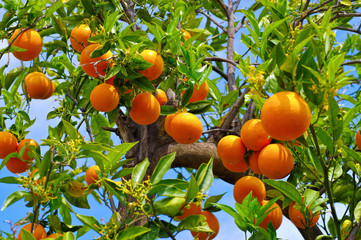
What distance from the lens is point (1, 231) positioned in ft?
6.01

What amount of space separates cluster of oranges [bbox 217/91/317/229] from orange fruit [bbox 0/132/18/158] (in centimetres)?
122

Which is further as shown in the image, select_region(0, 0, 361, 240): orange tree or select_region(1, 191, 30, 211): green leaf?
select_region(1, 191, 30, 211): green leaf

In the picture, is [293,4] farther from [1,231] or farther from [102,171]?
[1,231]

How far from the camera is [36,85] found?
96.4 inches

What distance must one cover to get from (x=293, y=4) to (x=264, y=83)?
2.06 meters

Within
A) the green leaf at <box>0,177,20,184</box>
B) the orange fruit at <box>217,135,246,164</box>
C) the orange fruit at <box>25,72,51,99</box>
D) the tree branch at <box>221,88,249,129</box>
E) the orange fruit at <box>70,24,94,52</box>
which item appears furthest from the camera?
the orange fruit at <box>25,72,51,99</box>

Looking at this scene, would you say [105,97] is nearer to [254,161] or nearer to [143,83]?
[143,83]

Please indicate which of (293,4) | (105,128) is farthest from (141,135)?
(293,4)

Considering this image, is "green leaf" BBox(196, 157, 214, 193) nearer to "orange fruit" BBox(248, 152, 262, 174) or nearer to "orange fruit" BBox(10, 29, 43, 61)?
"orange fruit" BBox(248, 152, 262, 174)

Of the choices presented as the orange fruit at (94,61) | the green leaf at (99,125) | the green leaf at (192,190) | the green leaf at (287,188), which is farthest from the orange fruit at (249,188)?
the green leaf at (99,125)

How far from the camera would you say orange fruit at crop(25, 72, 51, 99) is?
2.45m

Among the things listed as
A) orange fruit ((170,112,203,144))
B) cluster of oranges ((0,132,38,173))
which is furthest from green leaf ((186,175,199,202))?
cluster of oranges ((0,132,38,173))

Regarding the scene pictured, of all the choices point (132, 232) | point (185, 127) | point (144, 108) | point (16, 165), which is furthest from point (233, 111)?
point (16, 165)

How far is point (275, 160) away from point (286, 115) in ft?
1.21
